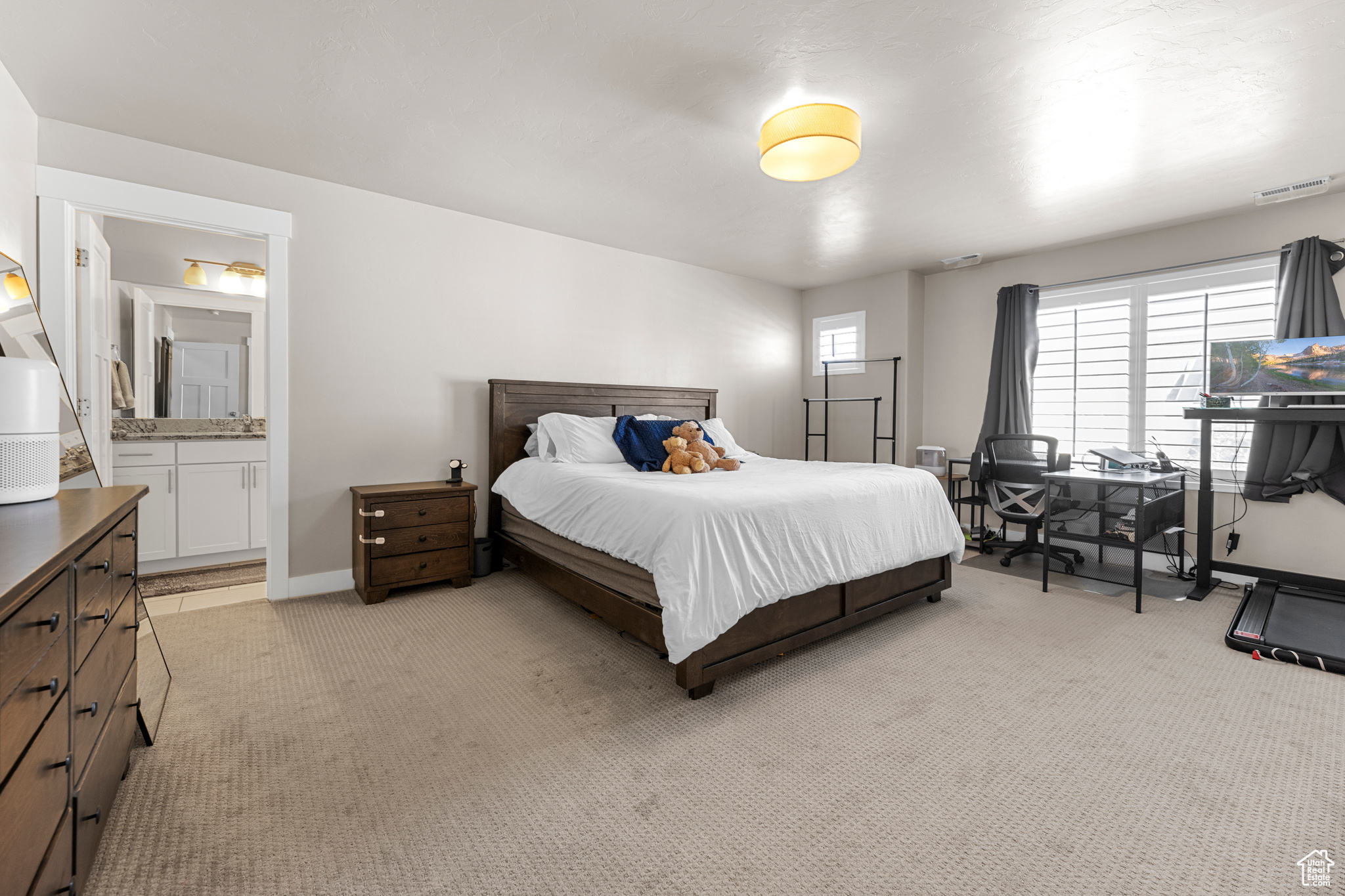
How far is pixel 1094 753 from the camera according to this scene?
1853 millimetres

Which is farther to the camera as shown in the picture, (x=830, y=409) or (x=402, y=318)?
(x=830, y=409)

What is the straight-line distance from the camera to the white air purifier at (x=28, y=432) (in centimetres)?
145

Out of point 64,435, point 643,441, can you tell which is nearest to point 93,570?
point 64,435

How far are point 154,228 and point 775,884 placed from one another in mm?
5471

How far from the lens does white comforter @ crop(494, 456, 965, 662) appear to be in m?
2.15

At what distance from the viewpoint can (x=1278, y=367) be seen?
3322mm

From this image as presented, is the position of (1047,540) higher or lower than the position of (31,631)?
lower

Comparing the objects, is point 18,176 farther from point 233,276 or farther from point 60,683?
point 60,683

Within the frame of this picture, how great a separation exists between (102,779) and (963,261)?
18.8ft

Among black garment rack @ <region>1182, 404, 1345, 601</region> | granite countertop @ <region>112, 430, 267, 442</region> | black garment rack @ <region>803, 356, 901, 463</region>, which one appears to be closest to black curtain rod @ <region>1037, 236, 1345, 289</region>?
black garment rack @ <region>1182, 404, 1345, 601</region>

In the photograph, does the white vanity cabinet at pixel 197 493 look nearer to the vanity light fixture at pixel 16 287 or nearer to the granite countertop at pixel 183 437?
the granite countertop at pixel 183 437

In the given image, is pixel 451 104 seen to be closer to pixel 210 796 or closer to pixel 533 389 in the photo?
pixel 533 389

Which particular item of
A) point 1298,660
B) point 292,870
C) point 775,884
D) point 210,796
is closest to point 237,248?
point 210,796

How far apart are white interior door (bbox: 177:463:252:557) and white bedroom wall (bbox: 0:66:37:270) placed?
1664mm
